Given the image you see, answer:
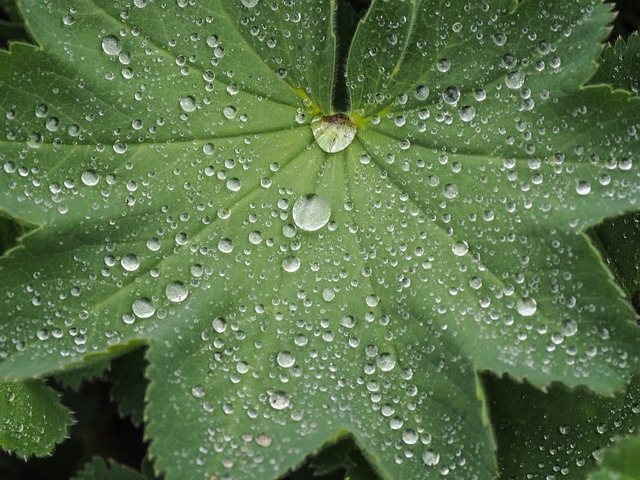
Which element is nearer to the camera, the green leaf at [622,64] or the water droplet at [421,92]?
the water droplet at [421,92]

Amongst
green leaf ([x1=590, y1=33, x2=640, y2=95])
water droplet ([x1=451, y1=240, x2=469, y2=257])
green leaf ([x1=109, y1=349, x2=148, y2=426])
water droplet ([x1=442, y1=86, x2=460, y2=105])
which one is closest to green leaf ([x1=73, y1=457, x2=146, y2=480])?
green leaf ([x1=109, y1=349, x2=148, y2=426])

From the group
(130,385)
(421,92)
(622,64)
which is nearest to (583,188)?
(421,92)

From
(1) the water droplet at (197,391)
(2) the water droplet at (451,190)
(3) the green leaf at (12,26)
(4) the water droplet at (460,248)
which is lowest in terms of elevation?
(4) the water droplet at (460,248)

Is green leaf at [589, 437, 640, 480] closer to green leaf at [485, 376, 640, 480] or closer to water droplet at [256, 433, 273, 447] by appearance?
green leaf at [485, 376, 640, 480]

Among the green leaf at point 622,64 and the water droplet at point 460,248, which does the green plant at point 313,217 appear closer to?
the water droplet at point 460,248

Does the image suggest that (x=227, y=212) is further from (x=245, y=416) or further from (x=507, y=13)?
(x=507, y=13)

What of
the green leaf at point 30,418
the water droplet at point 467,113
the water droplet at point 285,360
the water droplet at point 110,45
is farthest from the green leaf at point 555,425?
the water droplet at point 110,45

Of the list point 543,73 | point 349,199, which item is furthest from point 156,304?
point 543,73

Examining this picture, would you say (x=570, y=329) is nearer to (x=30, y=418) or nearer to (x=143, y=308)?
(x=143, y=308)
